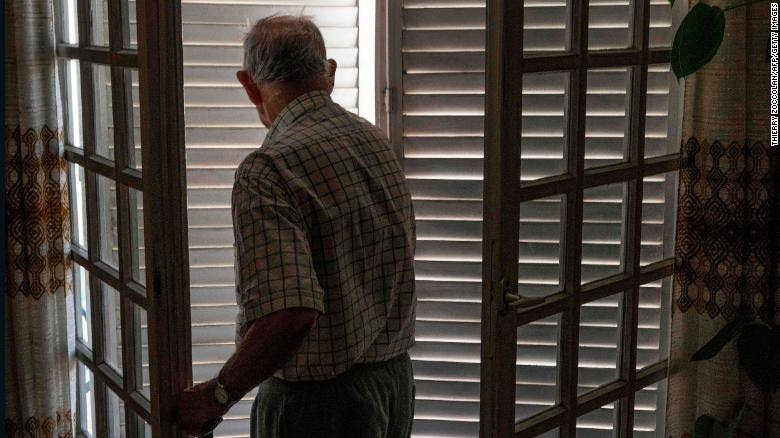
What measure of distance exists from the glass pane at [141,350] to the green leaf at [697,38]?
1.34 meters

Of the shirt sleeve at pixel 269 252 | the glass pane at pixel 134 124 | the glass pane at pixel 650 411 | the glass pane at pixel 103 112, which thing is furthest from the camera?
the glass pane at pixel 650 411

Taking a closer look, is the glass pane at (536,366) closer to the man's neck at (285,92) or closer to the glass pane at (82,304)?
the man's neck at (285,92)

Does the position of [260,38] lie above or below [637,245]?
above

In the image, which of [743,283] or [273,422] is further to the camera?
[743,283]

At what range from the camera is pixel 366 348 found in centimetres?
214

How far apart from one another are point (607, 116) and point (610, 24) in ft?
0.68

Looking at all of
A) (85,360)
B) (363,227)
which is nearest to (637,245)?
(363,227)

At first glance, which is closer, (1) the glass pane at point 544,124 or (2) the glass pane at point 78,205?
(1) the glass pane at point 544,124

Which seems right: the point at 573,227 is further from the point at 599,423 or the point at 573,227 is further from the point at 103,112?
the point at 103,112

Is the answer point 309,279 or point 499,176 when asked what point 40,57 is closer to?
point 309,279

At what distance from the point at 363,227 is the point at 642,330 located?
0.82m

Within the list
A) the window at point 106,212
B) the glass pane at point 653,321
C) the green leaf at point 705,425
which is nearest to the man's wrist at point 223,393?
the window at point 106,212

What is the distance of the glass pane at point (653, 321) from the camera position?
248cm

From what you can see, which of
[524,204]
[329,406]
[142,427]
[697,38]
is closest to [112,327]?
[142,427]
